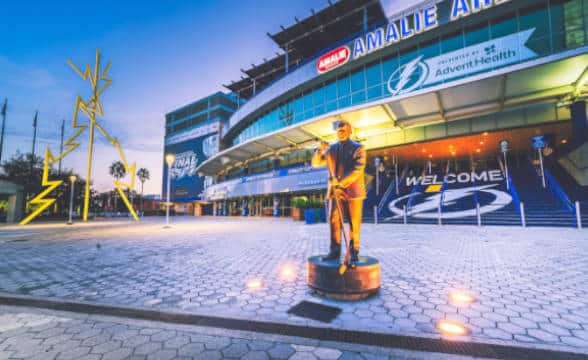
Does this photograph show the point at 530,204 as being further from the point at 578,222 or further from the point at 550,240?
the point at 550,240

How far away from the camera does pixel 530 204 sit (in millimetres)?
13031

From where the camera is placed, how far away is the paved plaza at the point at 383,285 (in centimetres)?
246

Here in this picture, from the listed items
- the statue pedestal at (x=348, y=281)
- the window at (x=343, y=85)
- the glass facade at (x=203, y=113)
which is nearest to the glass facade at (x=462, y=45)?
the window at (x=343, y=85)

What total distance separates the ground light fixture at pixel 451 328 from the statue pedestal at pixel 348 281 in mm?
861

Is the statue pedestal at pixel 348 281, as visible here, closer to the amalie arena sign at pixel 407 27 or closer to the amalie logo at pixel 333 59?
the amalie arena sign at pixel 407 27

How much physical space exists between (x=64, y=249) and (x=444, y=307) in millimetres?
9675

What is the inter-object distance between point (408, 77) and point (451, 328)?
19.2 m

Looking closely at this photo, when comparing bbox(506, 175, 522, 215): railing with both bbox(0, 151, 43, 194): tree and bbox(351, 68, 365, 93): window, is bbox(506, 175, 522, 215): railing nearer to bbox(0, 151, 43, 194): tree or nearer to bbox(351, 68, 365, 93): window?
bbox(351, 68, 365, 93): window

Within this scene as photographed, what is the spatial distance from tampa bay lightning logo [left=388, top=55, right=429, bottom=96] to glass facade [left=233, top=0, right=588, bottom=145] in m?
0.35

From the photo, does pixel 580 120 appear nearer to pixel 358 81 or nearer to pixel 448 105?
pixel 448 105

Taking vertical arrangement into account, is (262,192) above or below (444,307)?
above

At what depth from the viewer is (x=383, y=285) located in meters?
3.74

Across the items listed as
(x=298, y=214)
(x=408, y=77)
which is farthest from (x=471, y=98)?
(x=298, y=214)

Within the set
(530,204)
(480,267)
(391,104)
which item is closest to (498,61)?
(391,104)
